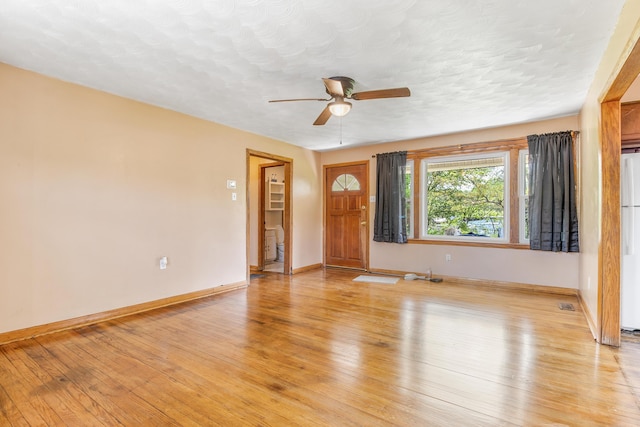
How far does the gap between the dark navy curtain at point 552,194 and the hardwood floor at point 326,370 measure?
1.13 meters

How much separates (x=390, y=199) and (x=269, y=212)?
2801 millimetres

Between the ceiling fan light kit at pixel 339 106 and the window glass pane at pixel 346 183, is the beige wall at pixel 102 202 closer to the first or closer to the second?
the ceiling fan light kit at pixel 339 106

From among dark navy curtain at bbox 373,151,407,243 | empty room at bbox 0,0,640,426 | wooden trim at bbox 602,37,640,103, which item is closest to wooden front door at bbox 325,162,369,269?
dark navy curtain at bbox 373,151,407,243

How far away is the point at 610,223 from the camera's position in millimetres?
2643

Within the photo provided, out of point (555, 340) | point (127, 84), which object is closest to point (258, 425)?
point (555, 340)

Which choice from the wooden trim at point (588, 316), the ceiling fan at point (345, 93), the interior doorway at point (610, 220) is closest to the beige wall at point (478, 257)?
the wooden trim at point (588, 316)

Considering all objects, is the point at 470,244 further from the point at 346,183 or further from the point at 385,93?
the point at 385,93

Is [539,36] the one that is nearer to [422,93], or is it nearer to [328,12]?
[422,93]

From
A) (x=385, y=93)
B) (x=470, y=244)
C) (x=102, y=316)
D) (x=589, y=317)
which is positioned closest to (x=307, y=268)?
(x=470, y=244)

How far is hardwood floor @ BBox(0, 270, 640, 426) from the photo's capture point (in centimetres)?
179

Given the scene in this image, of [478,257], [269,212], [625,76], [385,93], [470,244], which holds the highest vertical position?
[385,93]

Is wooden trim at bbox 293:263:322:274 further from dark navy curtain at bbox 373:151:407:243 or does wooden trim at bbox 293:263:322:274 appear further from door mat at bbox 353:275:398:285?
dark navy curtain at bbox 373:151:407:243

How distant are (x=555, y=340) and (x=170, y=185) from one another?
4282 millimetres

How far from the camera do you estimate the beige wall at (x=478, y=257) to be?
4.36 meters
